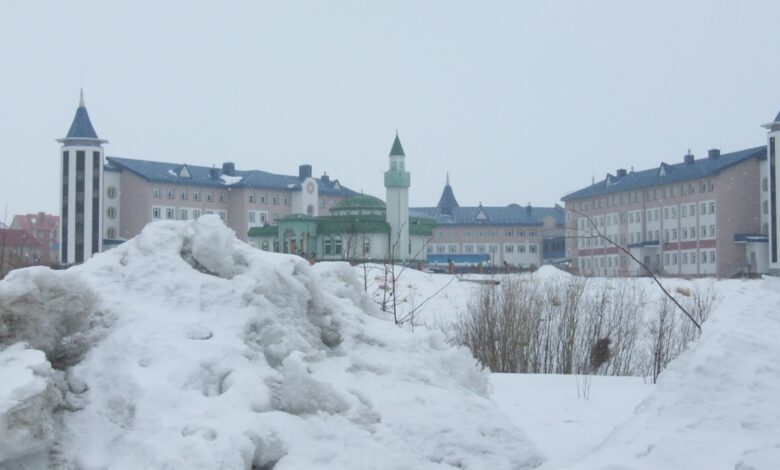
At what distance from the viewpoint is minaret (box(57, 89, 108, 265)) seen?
64.3 meters

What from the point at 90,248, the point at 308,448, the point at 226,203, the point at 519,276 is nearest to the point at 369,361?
the point at 308,448

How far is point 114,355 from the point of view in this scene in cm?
448

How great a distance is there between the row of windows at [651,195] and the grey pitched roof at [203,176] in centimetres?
2544

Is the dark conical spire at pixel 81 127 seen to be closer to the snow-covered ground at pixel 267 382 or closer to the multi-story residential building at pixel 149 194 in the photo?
the multi-story residential building at pixel 149 194

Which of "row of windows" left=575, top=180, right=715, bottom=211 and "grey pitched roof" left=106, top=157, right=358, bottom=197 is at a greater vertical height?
"grey pitched roof" left=106, top=157, right=358, bottom=197

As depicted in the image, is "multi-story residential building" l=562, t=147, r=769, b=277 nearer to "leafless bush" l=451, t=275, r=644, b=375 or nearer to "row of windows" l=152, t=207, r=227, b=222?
"row of windows" l=152, t=207, r=227, b=222

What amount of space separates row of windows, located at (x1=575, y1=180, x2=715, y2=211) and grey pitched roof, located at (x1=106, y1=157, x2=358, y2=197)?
25.4 m

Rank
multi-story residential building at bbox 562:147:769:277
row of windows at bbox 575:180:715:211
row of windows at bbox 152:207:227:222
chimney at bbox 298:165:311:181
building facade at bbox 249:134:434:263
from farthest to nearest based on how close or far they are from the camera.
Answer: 1. chimney at bbox 298:165:311:181
2. row of windows at bbox 152:207:227:222
3. row of windows at bbox 575:180:715:211
4. multi-story residential building at bbox 562:147:769:277
5. building facade at bbox 249:134:434:263

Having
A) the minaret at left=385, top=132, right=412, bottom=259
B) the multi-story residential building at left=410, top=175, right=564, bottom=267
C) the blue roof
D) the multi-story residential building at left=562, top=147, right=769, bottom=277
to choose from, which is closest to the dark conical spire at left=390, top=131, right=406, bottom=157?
the minaret at left=385, top=132, right=412, bottom=259

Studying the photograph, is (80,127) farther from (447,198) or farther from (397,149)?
(447,198)

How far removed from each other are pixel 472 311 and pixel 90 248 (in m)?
51.7

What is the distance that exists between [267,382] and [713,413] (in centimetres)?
208

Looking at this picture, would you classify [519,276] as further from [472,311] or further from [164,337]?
[164,337]

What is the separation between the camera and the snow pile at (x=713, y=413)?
3961 mm
